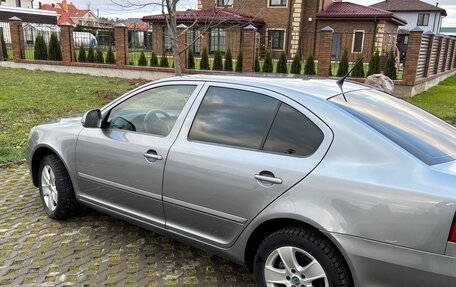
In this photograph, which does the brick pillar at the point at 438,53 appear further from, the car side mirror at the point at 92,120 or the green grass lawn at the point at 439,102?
the car side mirror at the point at 92,120

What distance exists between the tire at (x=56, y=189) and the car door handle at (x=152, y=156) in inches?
48.7

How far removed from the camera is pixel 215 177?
2846mm

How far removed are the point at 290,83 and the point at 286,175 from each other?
81 cm

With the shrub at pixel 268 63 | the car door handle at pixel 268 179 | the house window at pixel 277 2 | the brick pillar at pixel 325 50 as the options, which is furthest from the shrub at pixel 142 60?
the car door handle at pixel 268 179

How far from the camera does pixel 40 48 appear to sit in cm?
2022

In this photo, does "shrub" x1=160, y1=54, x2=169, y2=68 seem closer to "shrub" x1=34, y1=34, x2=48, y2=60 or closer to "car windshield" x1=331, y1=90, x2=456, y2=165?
"shrub" x1=34, y1=34, x2=48, y2=60

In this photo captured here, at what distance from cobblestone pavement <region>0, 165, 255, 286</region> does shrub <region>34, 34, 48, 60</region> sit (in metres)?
17.9

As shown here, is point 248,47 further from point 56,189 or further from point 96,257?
point 96,257

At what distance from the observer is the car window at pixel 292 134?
257 cm

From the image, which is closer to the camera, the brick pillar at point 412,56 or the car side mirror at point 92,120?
the car side mirror at point 92,120

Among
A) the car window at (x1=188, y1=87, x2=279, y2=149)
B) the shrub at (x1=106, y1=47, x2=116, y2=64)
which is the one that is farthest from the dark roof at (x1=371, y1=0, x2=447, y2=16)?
the car window at (x1=188, y1=87, x2=279, y2=149)

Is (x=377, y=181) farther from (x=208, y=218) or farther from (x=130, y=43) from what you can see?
(x=130, y=43)

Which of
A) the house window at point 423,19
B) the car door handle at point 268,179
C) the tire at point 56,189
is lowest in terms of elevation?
the tire at point 56,189

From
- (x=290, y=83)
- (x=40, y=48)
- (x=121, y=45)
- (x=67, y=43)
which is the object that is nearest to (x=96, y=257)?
(x=290, y=83)
